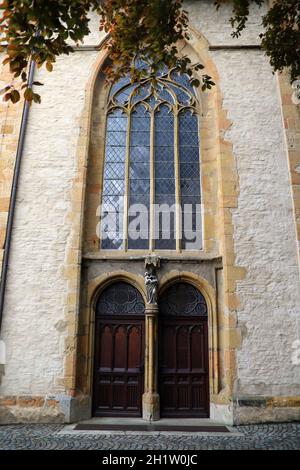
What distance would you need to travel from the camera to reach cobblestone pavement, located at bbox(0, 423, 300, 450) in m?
5.08

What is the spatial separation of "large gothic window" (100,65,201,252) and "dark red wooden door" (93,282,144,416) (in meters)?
1.09

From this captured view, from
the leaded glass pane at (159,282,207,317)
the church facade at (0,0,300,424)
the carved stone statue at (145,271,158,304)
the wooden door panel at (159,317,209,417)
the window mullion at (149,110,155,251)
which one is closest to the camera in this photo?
the church facade at (0,0,300,424)

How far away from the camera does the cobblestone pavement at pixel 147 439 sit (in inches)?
200

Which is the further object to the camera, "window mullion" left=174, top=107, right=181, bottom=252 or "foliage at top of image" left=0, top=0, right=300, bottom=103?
"window mullion" left=174, top=107, right=181, bottom=252

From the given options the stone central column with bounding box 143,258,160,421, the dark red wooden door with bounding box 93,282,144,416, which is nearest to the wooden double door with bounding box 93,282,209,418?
the dark red wooden door with bounding box 93,282,144,416

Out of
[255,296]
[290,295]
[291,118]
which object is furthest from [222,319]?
[291,118]

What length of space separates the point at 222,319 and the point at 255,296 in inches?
29.9

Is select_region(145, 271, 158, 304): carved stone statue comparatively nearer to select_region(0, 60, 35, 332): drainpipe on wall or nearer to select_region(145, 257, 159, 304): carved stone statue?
select_region(145, 257, 159, 304): carved stone statue

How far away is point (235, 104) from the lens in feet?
26.6

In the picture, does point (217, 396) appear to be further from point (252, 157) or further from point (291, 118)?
point (291, 118)

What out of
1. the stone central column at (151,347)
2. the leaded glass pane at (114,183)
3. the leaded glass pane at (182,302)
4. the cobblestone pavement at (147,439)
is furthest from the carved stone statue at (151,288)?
the cobblestone pavement at (147,439)

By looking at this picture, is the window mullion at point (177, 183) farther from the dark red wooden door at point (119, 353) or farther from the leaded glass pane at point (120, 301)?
the dark red wooden door at point (119, 353)

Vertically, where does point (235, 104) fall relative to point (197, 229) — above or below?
above

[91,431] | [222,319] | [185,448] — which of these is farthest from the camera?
[222,319]
